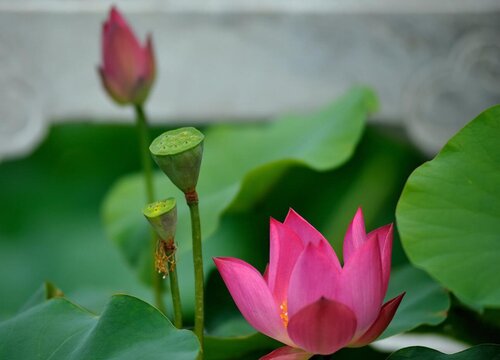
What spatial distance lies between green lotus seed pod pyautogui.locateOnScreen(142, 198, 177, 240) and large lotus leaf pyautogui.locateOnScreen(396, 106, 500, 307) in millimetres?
185

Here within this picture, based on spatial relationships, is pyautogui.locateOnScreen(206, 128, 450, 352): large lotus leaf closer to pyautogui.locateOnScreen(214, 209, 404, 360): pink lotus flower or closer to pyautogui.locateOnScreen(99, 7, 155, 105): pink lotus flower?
pyautogui.locateOnScreen(99, 7, 155, 105): pink lotus flower

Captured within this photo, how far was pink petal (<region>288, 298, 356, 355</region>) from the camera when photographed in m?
0.57

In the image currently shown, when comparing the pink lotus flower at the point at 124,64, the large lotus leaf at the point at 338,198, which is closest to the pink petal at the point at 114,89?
the pink lotus flower at the point at 124,64

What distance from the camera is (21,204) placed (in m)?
1.78

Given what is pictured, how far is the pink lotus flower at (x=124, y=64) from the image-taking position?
116cm

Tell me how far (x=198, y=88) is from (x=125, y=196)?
0.49m

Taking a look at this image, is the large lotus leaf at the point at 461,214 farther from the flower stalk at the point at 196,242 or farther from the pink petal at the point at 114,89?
the pink petal at the point at 114,89

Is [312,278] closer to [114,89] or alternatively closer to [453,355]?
[453,355]

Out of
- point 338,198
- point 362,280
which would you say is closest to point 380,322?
point 362,280

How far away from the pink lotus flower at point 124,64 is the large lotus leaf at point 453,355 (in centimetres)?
65

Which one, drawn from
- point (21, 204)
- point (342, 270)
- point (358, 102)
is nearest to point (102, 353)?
point (342, 270)

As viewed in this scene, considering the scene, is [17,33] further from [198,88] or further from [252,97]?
[252,97]

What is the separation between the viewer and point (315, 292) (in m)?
0.58

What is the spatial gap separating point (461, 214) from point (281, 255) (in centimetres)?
16
